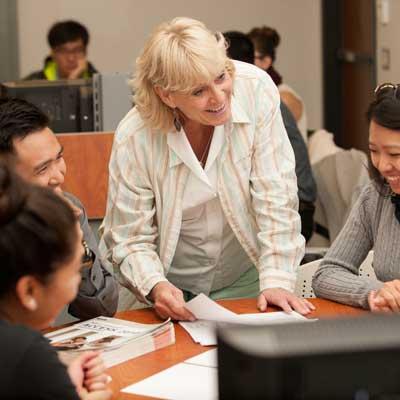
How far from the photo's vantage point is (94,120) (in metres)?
4.38

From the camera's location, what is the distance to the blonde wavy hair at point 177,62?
101 inches

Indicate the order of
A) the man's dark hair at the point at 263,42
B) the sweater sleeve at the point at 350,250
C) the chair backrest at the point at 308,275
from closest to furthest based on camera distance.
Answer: the sweater sleeve at the point at 350,250 < the chair backrest at the point at 308,275 < the man's dark hair at the point at 263,42

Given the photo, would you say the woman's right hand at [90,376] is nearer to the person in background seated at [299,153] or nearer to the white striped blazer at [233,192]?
the white striped blazer at [233,192]

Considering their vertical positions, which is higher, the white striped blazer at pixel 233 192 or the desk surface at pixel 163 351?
the white striped blazer at pixel 233 192

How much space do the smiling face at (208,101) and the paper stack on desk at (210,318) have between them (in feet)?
1.73

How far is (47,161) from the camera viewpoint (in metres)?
2.49

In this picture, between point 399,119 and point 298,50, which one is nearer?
point 399,119

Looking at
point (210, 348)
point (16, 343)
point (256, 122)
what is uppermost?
point (256, 122)

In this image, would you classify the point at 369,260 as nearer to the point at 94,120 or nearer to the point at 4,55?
the point at 94,120

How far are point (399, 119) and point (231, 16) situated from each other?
5.42 m

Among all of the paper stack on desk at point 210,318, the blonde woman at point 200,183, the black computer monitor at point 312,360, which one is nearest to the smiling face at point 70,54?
the blonde woman at point 200,183

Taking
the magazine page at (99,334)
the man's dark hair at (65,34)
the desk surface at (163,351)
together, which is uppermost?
the man's dark hair at (65,34)

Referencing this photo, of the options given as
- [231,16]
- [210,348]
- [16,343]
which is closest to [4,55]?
[231,16]

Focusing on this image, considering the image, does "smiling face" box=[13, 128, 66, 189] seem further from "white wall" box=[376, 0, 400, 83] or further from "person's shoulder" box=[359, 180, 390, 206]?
"white wall" box=[376, 0, 400, 83]
